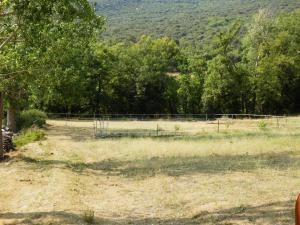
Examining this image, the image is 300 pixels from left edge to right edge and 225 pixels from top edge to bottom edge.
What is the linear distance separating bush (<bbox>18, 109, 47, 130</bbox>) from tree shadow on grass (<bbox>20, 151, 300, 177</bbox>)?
74.3 feet

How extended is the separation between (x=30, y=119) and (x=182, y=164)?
99.5 ft

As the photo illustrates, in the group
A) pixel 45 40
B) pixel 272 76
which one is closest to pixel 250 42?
pixel 272 76

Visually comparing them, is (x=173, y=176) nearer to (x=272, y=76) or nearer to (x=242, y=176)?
(x=242, y=176)

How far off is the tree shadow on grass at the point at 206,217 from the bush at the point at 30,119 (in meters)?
34.3

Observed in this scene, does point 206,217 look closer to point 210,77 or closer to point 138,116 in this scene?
point 210,77

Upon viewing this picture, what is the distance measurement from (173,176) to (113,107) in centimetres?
6040

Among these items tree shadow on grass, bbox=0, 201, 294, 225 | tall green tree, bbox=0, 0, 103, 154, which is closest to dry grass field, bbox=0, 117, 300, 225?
tree shadow on grass, bbox=0, 201, 294, 225

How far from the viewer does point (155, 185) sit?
1644cm

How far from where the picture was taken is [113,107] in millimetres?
78000

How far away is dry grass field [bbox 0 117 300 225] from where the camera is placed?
38.2ft

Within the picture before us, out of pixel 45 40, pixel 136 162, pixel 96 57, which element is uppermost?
pixel 96 57

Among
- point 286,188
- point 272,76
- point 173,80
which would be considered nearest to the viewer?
point 286,188

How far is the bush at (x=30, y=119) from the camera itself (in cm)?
4650

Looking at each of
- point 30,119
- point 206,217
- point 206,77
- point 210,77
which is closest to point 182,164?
point 206,217
